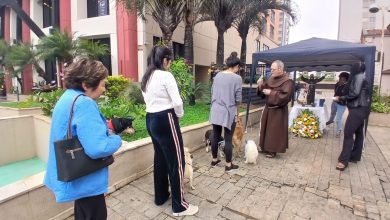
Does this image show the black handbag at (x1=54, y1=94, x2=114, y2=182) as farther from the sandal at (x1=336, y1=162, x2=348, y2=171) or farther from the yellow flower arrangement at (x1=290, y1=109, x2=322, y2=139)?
the yellow flower arrangement at (x1=290, y1=109, x2=322, y2=139)

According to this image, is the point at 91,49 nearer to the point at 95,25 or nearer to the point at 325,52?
the point at 95,25

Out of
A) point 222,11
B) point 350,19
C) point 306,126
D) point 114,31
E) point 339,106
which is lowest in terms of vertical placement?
point 306,126

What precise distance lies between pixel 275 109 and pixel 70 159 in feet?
12.5

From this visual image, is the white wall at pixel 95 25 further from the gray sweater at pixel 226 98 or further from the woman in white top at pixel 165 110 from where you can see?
the woman in white top at pixel 165 110

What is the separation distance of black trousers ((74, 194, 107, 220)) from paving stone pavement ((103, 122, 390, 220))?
1.07m

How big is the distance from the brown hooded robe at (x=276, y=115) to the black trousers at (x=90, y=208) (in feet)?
11.4

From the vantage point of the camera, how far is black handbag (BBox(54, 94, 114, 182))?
1587 millimetres

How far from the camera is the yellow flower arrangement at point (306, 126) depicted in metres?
6.61

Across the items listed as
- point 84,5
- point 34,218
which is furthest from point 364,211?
point 84,5

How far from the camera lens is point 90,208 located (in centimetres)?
178

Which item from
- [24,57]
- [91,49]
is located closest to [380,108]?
[91,49]

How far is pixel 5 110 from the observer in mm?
8688

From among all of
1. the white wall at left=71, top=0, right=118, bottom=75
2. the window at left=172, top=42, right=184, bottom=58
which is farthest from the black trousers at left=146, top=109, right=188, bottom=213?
the window at left=172, top=42, right=184, bottom=58

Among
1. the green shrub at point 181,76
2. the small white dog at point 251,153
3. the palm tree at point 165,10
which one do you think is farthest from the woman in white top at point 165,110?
the palm tree at point 165,10
